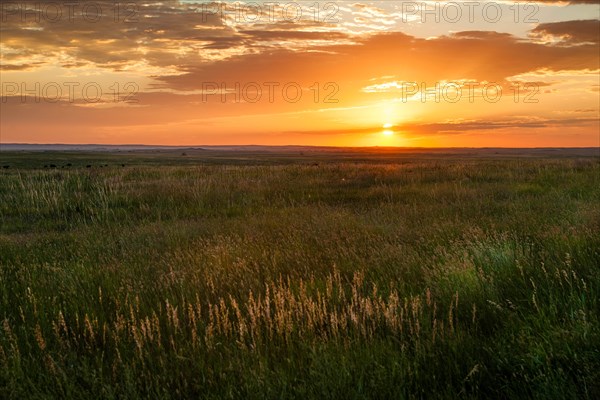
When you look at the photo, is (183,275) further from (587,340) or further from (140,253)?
(587,340)

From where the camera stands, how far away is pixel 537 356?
3.21m

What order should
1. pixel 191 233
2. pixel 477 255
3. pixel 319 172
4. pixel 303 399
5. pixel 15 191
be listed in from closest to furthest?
pixel 303 399 → pixel 477 255 → pixel 191 233 → pixel 15 191 → pixel 319 172

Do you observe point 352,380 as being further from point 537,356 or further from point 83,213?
point 83,213

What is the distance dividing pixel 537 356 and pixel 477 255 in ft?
8.03

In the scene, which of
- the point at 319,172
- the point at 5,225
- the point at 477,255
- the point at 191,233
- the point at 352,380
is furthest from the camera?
the point at 319,172

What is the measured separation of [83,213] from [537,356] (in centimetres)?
1253

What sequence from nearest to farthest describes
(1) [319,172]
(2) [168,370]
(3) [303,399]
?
(3) [303,399]
(2) [168,370]
(1) [319,172]

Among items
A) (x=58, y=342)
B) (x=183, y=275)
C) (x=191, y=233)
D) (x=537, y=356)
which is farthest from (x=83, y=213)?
(x=537, y=356)

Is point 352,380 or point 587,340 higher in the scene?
point 587,340

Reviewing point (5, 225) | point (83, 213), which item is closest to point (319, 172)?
point (83, 213)

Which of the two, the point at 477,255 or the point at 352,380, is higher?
the point at 477,255

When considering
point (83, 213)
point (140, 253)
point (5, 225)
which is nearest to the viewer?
point (140, 253)

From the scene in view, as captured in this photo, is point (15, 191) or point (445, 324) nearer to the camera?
point (445, 324)

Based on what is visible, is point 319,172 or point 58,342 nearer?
point 58,342
